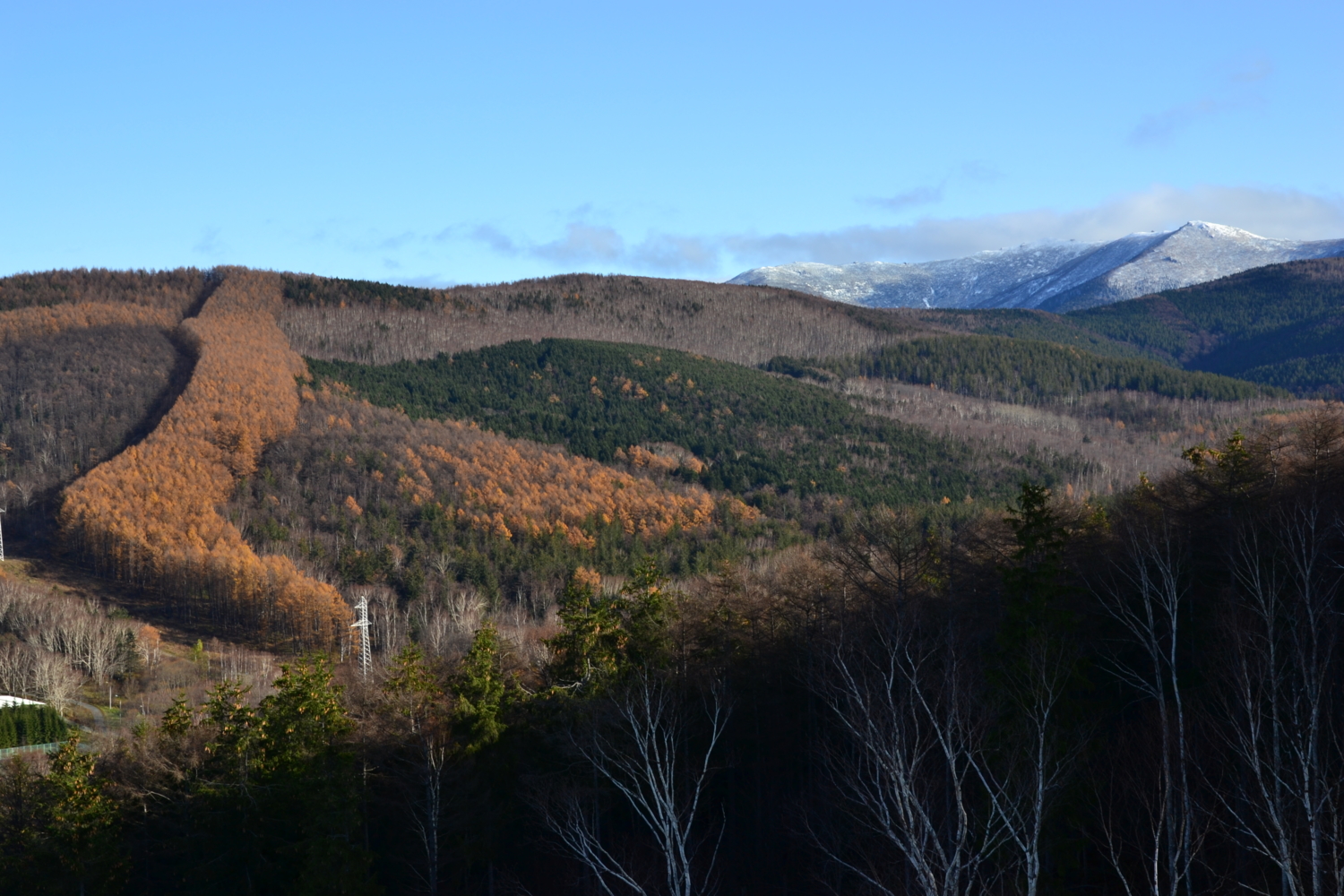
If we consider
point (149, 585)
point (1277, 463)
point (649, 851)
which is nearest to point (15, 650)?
point (149, 585)

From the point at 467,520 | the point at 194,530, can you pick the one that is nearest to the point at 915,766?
the point at 194,530

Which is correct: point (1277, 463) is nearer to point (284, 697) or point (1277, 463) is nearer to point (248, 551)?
point (284, 697)

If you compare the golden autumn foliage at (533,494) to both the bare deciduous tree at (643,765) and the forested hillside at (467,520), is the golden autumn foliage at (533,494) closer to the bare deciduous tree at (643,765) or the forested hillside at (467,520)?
the forested hillside at (467,520)

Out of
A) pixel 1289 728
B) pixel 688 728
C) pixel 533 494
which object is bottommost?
pixel 533 494

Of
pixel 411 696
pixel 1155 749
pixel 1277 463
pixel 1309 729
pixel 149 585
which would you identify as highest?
pixel 1277 463

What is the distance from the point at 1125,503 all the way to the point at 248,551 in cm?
11546

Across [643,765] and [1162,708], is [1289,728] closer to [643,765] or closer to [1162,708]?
[1162,708]

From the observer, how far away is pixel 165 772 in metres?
48.8

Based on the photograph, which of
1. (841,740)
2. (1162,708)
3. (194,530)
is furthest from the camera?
(194,530)

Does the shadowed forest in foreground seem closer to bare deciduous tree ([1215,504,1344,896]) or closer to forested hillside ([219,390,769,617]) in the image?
bare deciduous tree ([1215,504,1344,896])

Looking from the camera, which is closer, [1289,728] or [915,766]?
[915,766]

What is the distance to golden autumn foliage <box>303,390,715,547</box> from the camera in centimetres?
16850

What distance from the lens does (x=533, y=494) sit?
17988 cm


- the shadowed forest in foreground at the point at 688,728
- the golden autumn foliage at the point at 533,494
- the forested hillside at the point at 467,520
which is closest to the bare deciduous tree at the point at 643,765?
the shadowed forest in foreground at the point at 688,728
